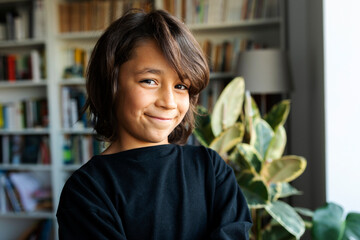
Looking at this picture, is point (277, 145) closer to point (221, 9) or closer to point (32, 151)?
point (221, 9)

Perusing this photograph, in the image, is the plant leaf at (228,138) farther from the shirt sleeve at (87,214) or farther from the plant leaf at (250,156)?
the shirt sleeve at (87,214)

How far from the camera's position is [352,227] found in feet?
3.85

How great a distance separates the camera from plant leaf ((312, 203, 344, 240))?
1159 millimetres

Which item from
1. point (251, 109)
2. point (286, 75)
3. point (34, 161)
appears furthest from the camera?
point (34, 161)

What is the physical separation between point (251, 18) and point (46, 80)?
1.69 metres

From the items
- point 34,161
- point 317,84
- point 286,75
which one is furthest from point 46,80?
point 317,84

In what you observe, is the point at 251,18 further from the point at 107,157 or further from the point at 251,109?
the point at 107,157

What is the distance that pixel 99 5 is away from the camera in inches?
102

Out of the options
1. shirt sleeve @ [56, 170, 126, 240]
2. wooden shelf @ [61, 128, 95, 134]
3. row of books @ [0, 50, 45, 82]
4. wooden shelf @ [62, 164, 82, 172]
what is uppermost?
row of books @ [0, 50, 45, 82]

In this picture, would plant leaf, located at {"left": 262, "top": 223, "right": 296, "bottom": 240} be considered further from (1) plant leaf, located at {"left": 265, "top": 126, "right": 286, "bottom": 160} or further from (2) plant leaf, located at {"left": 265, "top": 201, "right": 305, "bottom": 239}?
(1) plant leaf, located at {"left": 265, "top": 126, "right": 286, "bottom": 160}

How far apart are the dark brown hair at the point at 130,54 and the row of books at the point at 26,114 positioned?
227 centimetres

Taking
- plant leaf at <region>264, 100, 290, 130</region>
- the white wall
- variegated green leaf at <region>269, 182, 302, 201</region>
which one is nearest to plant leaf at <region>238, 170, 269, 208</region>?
variegated green leaf at <region>269, 182, 302, 201</region>

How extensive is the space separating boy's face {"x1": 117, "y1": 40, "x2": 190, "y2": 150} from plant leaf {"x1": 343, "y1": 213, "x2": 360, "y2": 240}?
35.3 inches

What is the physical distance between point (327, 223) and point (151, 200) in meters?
0.84
